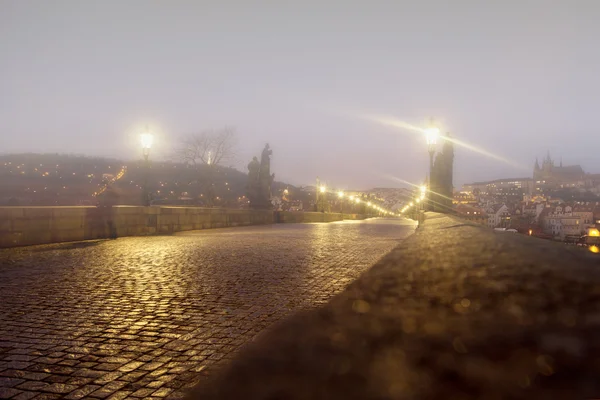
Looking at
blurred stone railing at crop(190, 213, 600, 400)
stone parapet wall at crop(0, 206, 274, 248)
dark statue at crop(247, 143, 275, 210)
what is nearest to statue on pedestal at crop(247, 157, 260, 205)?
dark statue at crop(247, 143, 275, 210)

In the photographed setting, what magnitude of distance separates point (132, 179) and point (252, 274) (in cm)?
10929

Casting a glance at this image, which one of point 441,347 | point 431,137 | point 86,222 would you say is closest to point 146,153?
point 86,222

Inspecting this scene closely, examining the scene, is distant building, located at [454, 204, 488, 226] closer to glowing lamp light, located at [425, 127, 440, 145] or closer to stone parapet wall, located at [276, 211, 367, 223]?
glowing lamp light, located at [425, 127, 440, 145]

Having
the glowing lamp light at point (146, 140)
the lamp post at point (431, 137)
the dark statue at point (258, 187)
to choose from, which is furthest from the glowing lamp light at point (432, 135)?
the dark statue at point (258, 187)

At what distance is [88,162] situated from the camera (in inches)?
4892

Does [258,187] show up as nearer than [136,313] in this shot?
No

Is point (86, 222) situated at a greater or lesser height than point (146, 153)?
lesser

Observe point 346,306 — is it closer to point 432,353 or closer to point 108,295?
point 432,353

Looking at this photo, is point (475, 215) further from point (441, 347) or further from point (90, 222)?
point (441, 347)

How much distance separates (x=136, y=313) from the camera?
5559mm

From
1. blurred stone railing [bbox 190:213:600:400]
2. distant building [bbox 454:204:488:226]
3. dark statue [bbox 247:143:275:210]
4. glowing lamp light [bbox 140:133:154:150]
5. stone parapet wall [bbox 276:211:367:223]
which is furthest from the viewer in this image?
distant building [bbox 454:204:488:226]

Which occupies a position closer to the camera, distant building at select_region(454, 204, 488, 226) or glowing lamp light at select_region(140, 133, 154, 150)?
glowing lamp light at select_region(140, 133, 154, 150)

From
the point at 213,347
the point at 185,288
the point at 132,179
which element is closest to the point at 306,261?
the point at 185,288

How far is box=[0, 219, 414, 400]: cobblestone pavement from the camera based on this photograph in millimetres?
3463
